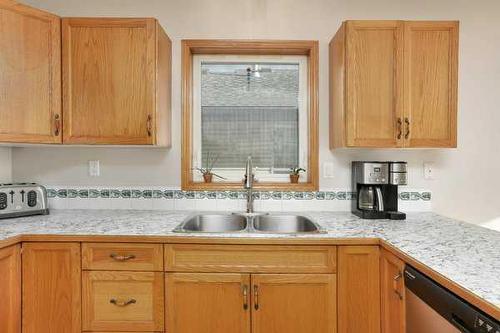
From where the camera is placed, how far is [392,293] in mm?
1481

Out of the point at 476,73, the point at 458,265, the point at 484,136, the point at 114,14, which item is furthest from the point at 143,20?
the point at 484,136

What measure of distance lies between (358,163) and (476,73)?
1093 mm

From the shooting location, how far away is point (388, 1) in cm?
228

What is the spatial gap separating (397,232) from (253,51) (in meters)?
1.54

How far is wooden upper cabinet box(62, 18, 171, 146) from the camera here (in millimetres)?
1899

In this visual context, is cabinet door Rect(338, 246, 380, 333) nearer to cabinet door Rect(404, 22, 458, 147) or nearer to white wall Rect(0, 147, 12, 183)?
cabinet door Rect(404, 22, 458, 147)

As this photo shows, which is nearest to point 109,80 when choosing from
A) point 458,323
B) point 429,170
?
point 458,323

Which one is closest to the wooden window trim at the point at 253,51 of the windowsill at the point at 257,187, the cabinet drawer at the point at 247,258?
the windowsill at the point at 257,187

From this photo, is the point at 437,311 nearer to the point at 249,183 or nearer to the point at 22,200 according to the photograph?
the point at 249,183

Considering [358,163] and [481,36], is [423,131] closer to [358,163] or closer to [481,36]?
[358,163]

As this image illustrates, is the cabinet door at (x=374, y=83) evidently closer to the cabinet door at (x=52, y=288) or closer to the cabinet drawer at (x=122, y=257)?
the cabinet drawer at (x=122, y=257)

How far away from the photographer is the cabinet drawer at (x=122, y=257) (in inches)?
63.2

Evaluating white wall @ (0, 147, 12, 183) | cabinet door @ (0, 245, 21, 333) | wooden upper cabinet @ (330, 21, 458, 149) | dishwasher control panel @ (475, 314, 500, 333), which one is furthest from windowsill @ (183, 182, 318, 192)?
dishwasher control panel @ (475, 314, 500, 333)

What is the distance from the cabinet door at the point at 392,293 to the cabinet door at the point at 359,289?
0.04m
